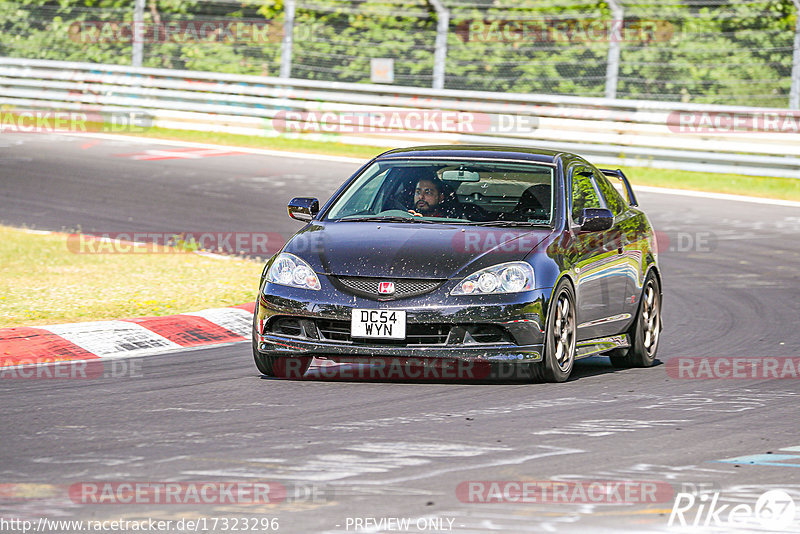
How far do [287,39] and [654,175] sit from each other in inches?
285

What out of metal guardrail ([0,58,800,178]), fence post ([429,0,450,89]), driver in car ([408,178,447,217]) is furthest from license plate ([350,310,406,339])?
fence post ([429,0,450,89])

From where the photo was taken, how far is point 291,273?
8844mm

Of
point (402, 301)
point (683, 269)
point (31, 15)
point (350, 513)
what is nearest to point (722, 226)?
point (683, 269)

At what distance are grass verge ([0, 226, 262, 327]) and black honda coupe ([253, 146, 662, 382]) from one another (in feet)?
6.69

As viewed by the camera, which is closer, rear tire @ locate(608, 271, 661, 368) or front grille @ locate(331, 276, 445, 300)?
front grille @ locate(331, 276, 445, 300)

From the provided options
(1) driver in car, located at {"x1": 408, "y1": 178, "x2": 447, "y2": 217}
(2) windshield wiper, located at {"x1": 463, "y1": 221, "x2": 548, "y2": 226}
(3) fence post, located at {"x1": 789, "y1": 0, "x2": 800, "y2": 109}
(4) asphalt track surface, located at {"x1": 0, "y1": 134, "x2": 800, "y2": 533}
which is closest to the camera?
(4) asphalt track surface, located at {"x1": 0, "y1": 134, "x2": 800, "y2": 533}

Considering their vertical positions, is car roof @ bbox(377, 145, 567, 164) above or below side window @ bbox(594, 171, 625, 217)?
above

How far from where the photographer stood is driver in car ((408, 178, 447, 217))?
31.4 ft

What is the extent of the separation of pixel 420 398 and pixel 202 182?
1319 centimetres

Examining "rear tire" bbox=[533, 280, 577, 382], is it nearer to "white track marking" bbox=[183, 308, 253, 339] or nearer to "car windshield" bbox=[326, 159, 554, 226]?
"car windshield" bbox=[326, 159, 554, 226]

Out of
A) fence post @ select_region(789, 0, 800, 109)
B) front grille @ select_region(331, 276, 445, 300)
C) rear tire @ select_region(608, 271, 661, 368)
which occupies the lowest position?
rear tire @ select_region(608, 271, 661, 368)

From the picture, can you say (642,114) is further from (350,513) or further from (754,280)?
(350,513)

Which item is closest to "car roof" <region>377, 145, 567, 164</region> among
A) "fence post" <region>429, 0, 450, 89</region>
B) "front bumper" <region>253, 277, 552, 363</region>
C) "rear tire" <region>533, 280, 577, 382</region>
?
"rear tire" <region>533, 280, 577, 382</region>

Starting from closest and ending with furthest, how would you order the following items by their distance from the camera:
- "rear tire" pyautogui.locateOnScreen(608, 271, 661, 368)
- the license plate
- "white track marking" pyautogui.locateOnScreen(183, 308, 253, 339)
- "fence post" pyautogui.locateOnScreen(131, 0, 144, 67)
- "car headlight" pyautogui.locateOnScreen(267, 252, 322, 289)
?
the license plate < "car headlight" pyautogui.locateOnScreen(267, 252, 322, 289) < "rear tire" pyautogui.locateOnScreen(608, 271, 661, 368) < "white track marking" pyautogui.locateOnScreen(183, 308, 253, 339) < "fence post" pyautogui.locateOnScreen(131, 0, 144, 67)
